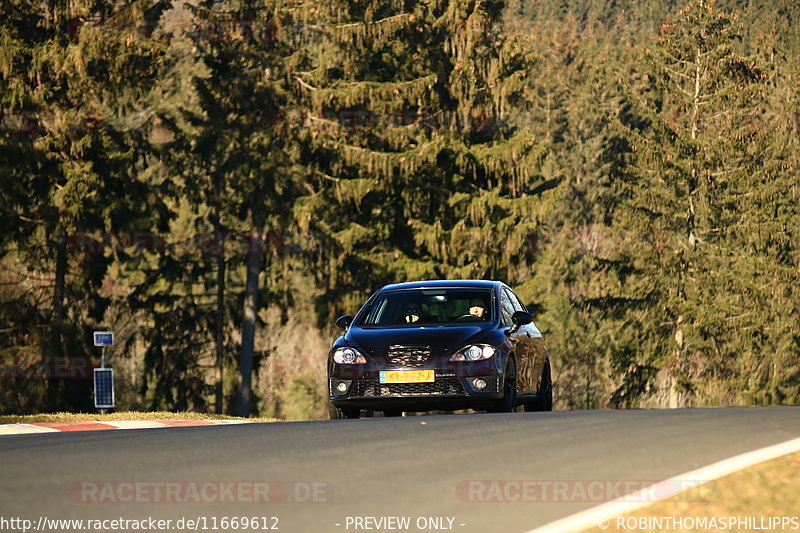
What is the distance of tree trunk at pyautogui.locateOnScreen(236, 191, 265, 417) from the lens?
4412 cm

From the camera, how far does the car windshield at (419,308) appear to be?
52.0 ft

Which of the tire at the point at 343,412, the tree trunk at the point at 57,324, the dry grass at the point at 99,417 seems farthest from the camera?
the tree trunk at the point at 57,324

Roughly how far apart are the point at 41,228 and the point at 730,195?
2563 centimetres

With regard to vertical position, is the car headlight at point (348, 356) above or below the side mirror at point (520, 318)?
below

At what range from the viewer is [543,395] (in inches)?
688

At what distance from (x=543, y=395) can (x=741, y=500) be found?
9.70 metres

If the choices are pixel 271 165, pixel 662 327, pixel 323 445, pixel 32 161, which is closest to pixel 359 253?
pixel 271 165

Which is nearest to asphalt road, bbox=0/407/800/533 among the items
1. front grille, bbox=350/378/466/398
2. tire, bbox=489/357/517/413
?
front grille, bbox=350/378/466/398

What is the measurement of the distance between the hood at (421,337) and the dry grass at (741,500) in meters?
6.18

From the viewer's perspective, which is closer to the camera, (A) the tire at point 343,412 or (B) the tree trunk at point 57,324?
(A) the tire at point 343,412

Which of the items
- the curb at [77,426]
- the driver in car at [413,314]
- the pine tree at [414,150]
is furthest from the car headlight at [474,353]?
the pine tree at [414,150]

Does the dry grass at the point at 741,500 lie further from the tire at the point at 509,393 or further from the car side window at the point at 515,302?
the car side window at the point at 515,302

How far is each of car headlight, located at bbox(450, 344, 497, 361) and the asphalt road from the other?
235cm

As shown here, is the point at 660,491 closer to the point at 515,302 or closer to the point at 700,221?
the point at 515,302
